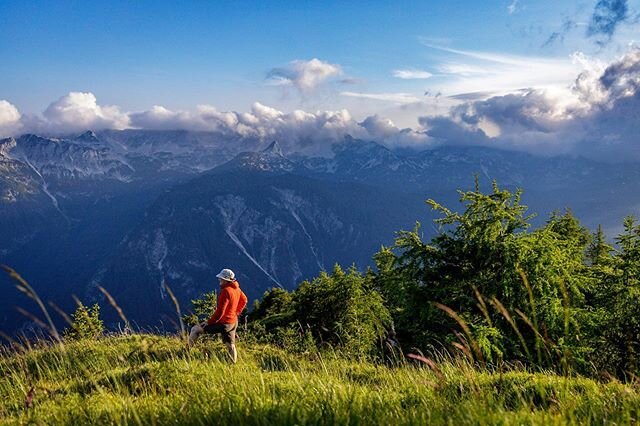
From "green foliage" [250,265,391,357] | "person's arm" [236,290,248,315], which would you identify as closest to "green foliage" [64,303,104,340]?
"person's arm" [236,290,248,315]

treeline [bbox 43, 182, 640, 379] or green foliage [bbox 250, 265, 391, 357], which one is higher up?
treeline [bbox 43, 182, 640, 379]

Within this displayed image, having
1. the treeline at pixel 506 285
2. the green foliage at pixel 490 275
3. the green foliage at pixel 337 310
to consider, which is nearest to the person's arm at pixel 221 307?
the treeline at pixel 506 285

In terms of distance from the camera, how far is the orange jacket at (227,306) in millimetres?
11500

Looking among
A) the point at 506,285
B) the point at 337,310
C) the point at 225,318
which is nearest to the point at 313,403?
the point at 225,318

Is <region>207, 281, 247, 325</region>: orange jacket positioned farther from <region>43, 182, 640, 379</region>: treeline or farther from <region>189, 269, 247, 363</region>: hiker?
<region>43, 182, 640, 379</region>: treeline

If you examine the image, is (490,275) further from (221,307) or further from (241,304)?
(221,307)

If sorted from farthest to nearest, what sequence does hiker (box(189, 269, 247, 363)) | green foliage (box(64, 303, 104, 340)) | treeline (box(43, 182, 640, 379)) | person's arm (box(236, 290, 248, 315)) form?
treeline (box(43, 182, 640, 379)) < person's arm (box(236, 290, 248, 315)) < hiker (box(189, 269, 247, 363)) < green foliage (box(64, 303, 104, 340))

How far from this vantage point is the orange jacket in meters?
11.5

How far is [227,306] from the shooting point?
38.1 feet

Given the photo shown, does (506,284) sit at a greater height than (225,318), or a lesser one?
lesser

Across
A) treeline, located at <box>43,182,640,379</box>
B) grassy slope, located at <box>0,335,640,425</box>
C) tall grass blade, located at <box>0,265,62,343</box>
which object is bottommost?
treeline, located at <box>43,182,640,379</box>

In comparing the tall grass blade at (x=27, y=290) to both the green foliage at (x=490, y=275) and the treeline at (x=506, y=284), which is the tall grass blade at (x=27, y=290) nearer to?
the treeline at (x=506, y=284)

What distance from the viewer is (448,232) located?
71.7 ft

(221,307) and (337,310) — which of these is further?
(337,310)
